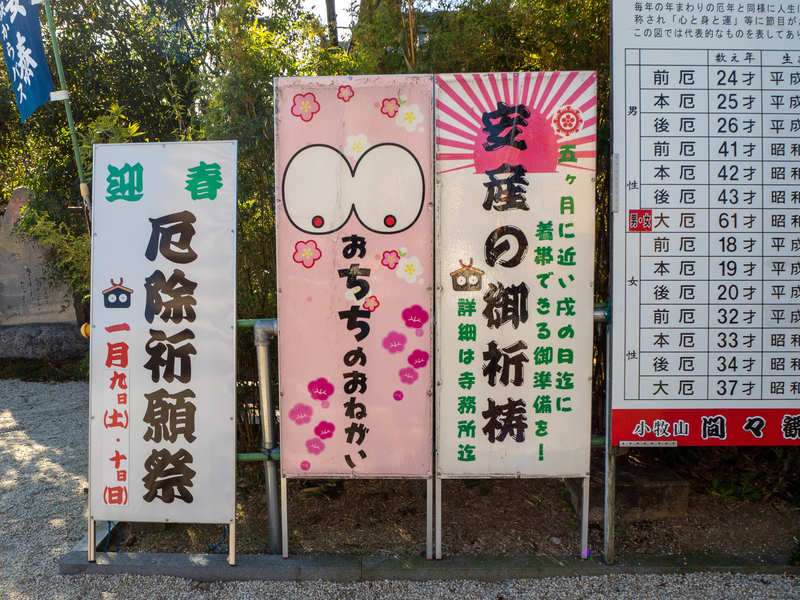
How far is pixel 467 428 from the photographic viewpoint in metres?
2.81

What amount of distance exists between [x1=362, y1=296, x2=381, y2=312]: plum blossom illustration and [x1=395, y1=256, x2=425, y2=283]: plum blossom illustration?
7.4 inches

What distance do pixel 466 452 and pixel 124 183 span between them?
94.0 inches

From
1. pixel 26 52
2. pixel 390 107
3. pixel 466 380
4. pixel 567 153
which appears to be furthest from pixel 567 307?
pixel 26 52

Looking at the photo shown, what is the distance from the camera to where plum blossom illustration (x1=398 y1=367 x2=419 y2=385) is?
9.20 feet

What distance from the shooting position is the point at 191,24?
6445mm

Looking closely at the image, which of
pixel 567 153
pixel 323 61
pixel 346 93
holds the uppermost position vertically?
pixel 323 61

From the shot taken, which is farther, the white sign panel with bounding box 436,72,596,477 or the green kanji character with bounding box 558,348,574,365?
the green kanji character with bounding box 558,348,574,365

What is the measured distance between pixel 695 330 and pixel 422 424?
5.00 ft

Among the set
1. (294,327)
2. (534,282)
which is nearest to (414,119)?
(534,282)

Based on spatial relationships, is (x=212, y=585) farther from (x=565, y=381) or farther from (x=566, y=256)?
(x=566, y=256)

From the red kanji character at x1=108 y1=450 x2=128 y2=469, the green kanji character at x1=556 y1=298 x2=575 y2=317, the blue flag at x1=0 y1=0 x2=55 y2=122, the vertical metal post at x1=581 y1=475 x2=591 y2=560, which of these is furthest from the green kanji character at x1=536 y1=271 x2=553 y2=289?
the blue flag at x1=0 y1=0 x2=55 y2=122

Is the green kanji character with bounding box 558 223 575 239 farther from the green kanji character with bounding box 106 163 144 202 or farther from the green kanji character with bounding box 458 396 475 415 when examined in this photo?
the green kanji character with bounding box 106 163 144 202

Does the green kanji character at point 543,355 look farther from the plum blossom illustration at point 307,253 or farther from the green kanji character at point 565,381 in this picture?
the plum blossom illustration at point 307,253

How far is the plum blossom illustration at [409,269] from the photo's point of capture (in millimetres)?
2750
